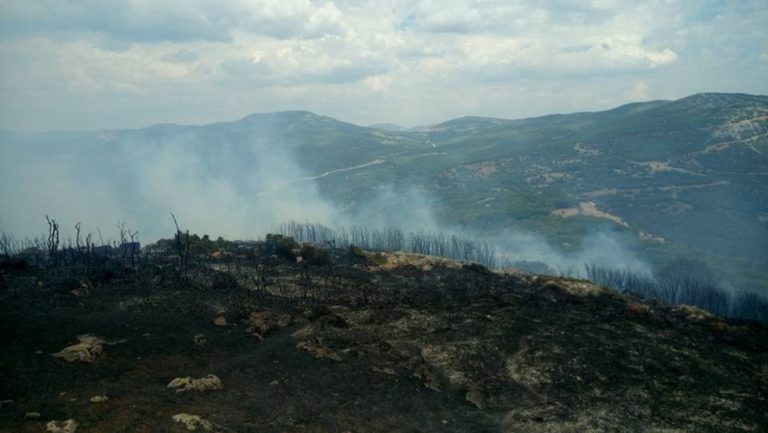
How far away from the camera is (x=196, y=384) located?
24.8m

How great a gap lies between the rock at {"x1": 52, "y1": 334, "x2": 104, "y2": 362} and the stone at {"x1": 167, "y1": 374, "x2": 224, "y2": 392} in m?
5.05

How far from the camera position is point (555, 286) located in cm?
5747

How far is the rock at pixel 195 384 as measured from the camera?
24.4m

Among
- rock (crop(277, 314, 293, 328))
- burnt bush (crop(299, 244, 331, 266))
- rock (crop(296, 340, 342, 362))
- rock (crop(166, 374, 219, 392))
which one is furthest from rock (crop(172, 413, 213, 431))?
burnt bush (crop(299, 244, 331, 266))

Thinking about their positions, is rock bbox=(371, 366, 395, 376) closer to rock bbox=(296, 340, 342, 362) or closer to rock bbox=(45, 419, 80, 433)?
rock bbox=(296, 340, 342, 362)

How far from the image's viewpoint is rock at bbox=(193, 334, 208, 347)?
3075 centimetres

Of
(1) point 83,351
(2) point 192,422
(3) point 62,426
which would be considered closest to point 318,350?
(2) point 192,422

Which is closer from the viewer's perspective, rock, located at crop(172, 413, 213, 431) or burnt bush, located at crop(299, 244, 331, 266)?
rock, located at crop(172, 413, 213, 431)

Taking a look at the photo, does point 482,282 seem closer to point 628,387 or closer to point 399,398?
point 628,387

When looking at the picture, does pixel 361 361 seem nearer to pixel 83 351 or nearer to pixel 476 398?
pixel 476 398

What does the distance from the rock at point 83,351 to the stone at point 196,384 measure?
16.6ft

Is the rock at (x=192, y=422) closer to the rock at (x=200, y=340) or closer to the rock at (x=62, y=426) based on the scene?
the rock at (x=62, y=426)

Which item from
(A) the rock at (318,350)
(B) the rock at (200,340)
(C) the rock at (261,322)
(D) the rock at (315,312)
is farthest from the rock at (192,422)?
(D) the rock at (315,312)

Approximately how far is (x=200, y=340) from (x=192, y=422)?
10694 mm
